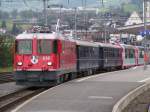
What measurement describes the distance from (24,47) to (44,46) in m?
0.98

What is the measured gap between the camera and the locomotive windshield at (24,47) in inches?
1073

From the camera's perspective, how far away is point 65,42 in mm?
29328

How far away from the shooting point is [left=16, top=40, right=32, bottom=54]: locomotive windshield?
27253mm

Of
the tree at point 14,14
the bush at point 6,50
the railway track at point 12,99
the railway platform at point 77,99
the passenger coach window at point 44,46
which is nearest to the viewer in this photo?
the railway platform at point 77,99

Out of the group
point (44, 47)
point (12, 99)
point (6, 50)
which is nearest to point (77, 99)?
point (12, 99)

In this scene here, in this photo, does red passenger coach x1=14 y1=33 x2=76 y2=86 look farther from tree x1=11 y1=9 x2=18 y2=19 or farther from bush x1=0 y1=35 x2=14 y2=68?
tree x1=11 y1=9 x2=18 y2=19

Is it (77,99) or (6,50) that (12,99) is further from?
(6,50)

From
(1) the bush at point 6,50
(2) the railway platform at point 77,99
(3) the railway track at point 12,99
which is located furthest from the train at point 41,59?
(1) the bush at point 6,50

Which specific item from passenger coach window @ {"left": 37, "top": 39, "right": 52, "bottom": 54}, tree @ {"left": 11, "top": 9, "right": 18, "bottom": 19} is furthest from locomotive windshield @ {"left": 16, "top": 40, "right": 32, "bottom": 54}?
tree @ {"left": 11, "top": 9, "right": 18, "bottom": 19}

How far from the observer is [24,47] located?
1077 inches

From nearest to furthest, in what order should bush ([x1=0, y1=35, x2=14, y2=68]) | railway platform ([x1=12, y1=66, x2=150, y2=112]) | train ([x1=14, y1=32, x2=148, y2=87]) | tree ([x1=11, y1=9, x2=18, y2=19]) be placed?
railway platform ([x1=12, y1=66, x2=150, y2=112]), train ([x1=14, y1=32, x2=148, y2=87]), bush ([x1=0, y1=35, x2=14, y2=68]), tree ([x1=11, y1=9, x2=18, y2=19])

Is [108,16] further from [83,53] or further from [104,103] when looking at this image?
[104,103]

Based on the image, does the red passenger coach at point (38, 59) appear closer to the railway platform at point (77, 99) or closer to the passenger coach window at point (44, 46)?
the passenger coach window at point (44, 46)

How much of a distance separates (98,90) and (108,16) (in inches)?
2208
